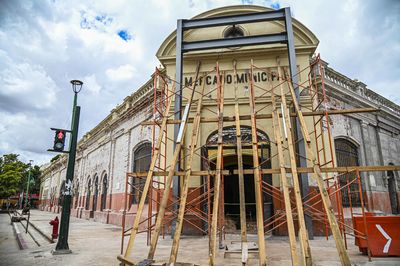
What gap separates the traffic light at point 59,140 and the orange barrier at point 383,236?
8.18 metres

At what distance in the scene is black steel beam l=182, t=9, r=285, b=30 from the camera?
36.5ft

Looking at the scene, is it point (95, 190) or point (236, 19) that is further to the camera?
point (95, 190)

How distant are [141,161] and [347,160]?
10.5 m

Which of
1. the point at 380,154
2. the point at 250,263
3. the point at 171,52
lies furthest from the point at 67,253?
the point at 380,154

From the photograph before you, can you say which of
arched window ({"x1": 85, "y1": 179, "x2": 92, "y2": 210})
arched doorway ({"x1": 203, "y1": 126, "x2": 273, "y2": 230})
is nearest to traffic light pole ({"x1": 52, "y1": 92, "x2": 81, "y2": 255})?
arched doorway ({"x1": 203, "y1": 126, "x2": 273, "y2": 230})

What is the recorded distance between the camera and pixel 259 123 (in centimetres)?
1098

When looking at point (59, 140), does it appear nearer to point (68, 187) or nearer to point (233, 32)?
point (68, 187)

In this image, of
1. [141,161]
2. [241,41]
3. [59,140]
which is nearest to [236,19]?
[241,41]

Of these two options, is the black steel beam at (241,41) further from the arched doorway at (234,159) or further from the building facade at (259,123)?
the arched doorway at (234,159)

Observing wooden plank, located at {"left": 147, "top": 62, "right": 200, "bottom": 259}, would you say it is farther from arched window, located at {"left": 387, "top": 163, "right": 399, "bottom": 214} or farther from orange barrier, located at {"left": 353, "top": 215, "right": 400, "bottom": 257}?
arched window, located at {"left": 387, "top": 163, "right": 399, "bottom": 214}

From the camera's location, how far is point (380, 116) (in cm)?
1495

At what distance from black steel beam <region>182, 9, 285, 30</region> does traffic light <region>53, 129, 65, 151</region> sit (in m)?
6.92

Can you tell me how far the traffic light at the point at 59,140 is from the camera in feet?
24.8

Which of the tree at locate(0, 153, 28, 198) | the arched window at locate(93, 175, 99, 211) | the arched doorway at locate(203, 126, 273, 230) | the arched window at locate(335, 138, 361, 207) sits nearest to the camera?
the arched doorway at locate(203, 126, 273, 230)
